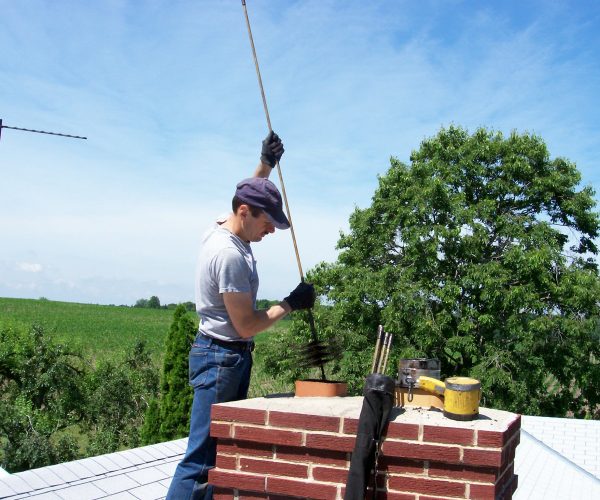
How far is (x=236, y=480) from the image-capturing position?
248 centimetres

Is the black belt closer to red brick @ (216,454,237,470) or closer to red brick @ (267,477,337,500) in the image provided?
red brick @ (216,454,237,470)

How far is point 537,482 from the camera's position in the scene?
718 centimetres

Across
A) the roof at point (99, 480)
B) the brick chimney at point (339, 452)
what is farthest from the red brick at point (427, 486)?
the roof at point (99, 480)

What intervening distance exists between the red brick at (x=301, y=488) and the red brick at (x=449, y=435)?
16.1 inches

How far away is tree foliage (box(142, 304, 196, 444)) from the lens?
13.6m

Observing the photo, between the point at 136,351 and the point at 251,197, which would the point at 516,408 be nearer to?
the point at 136,351

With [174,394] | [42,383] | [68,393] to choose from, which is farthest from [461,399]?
[68,393]

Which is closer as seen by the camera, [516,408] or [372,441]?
[372,441]

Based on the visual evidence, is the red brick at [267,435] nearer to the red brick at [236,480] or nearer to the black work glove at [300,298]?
the red brick at [236,480]

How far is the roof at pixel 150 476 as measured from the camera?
16.4 ft

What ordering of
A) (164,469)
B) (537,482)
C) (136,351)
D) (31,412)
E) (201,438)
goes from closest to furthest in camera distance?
(201,438), (164,469), (537,482), (31,412), (136,351)

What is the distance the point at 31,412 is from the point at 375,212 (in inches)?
434

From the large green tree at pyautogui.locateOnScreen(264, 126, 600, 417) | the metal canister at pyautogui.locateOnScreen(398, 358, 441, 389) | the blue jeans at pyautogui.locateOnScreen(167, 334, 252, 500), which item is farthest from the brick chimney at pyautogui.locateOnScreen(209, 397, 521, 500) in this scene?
the large green tree at pyautogui.locateOnScreen(264, 126, 600, 417)

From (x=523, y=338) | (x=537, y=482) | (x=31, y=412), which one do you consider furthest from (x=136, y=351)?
(x=537, y=482)
